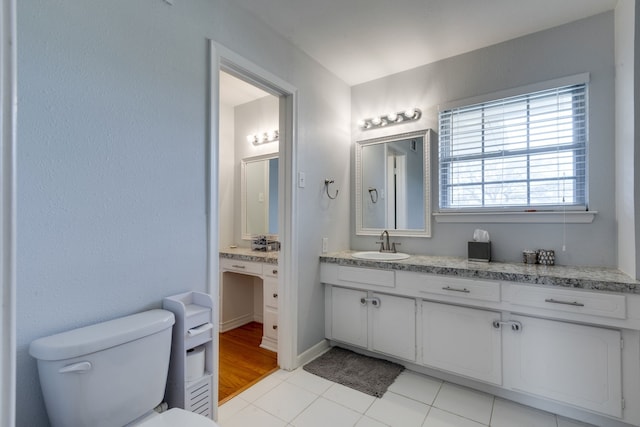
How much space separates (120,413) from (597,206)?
2.76 meters

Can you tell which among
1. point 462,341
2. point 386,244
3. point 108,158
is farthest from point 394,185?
point 108,158

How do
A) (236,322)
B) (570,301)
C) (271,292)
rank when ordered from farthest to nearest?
(236,322) → (271,292) → (570,301)

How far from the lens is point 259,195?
327 cm

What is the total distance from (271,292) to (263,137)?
165 centimetres

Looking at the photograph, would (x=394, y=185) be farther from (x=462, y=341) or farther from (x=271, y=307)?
(x=271, y=307)

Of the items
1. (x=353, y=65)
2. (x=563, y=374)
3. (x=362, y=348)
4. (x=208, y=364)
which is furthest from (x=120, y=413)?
(x=353, y=65)

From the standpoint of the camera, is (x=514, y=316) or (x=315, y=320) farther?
(x=315, y=320)

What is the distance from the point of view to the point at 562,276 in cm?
162

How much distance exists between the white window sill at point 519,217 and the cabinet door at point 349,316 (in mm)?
933

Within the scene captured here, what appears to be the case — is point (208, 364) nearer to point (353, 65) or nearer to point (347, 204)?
point (347, 204)

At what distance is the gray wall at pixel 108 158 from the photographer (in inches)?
40.9

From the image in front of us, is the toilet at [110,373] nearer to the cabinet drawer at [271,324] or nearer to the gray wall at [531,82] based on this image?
the cabinet drawer at [271,324]

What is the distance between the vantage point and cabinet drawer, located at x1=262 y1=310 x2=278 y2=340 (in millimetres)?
2596

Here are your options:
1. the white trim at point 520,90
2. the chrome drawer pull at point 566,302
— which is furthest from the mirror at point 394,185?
the chrome drawer pull at point 566,302
